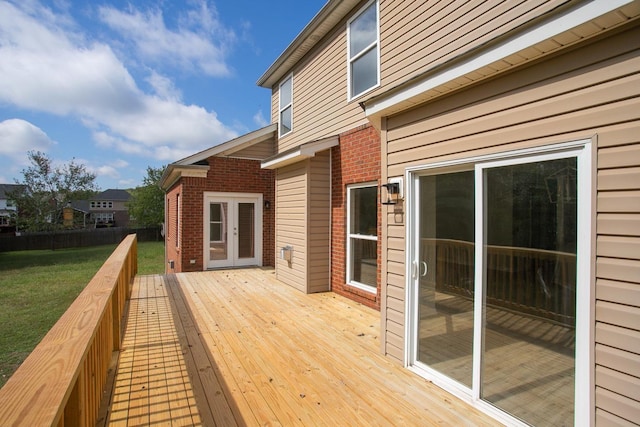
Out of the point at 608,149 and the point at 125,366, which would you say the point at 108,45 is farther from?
the point at 608,149

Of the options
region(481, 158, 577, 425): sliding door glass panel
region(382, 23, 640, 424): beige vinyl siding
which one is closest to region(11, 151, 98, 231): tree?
region(481, 158, 577, 425): sliding door glass panel

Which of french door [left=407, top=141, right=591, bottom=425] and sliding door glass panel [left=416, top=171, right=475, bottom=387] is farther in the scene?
sliding door glass panel [left=416, top=171, right=475, bottom=387]

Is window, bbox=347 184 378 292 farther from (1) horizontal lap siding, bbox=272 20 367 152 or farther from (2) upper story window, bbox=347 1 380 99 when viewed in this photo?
(2) upper story window, bbox=347 1 380 99

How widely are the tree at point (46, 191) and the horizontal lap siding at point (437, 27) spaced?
30.2m

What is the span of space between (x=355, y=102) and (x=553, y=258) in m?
5.01

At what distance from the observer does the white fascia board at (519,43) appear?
2.04 metres

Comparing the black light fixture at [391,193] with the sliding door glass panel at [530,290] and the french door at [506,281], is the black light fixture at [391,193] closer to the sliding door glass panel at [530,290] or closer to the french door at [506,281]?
the french door at [506,281]

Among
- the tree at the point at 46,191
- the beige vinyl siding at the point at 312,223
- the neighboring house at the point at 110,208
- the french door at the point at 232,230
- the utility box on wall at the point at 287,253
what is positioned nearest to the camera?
the beige vinyl siding at the point at 312,223

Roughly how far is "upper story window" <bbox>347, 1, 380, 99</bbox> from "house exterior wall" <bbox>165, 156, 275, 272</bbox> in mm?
4588

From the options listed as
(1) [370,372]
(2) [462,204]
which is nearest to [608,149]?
(2) [462,204]

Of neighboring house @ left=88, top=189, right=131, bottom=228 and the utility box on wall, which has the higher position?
neighboring house @ left=88, top=189, right=131, bottom=228

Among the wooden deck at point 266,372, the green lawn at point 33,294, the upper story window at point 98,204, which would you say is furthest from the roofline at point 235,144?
the upper story window at point 98,204

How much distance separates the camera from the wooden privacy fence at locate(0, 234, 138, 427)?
118cm

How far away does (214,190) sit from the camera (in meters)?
9.88
